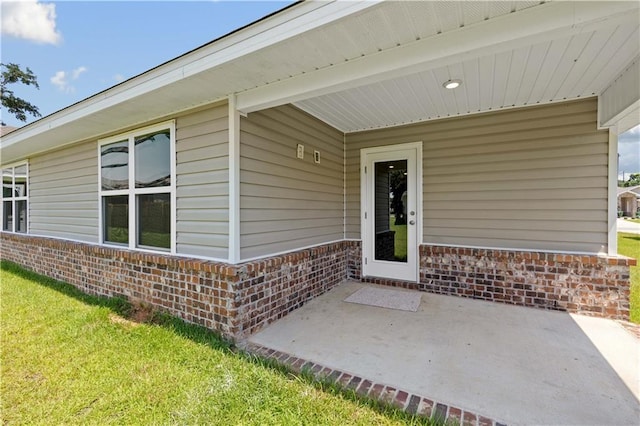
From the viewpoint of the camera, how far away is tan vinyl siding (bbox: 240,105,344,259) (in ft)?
9.95

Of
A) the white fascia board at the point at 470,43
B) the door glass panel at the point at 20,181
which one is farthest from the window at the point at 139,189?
the door glass panel at the point at 20,181

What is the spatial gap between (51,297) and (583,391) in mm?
6086

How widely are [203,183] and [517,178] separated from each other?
3.94 metres

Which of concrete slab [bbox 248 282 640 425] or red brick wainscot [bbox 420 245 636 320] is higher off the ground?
red brick wainscot [bbox 420 245 636 320]

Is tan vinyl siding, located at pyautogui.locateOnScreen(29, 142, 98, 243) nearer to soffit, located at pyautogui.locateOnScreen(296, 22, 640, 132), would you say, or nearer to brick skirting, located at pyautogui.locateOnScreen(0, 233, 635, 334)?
brick skirting, located at pyautogui.locateOnScreen(0, 233, 635, 334)

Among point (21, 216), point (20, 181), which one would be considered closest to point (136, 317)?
point (21, 216)

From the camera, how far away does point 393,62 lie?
215 cm

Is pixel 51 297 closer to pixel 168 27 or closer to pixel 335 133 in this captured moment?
pixel 168 27

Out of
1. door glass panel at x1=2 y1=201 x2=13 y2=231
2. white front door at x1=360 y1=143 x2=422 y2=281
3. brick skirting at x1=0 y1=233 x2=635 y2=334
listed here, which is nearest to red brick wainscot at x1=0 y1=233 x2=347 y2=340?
brick skirting at x1=0 y1=233 x2=635 y2=334

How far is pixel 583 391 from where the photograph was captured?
1940mm

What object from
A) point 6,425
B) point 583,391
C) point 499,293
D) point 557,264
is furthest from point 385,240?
point 6,425

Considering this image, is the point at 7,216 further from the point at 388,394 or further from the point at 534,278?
the point at 534,278

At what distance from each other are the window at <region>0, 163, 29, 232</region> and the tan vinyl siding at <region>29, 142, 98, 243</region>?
1.59 feet

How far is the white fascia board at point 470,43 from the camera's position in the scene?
1666 millimetres
